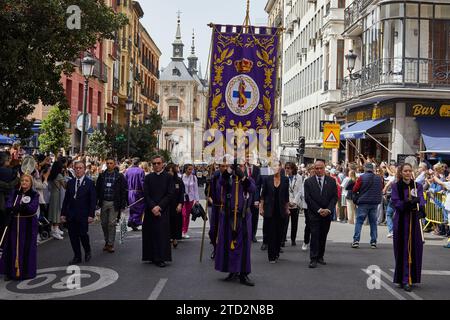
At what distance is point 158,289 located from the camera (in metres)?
8.27

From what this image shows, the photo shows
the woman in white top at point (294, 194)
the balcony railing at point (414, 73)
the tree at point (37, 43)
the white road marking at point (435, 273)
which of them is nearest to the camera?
the white road marking at point (435, 273)

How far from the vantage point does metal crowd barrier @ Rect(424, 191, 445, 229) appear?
1583 centimetres

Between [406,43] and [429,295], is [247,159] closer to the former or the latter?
[429,295]

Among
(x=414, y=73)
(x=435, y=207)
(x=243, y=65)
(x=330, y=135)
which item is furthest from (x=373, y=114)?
(x=243, y=65)

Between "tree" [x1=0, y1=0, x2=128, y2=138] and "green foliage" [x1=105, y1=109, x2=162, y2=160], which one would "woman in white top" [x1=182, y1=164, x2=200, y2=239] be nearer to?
"tree" [x1=0, y1=0, x2=128, y2=138]

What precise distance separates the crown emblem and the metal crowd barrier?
20.2ft

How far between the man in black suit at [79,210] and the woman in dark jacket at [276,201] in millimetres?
3054

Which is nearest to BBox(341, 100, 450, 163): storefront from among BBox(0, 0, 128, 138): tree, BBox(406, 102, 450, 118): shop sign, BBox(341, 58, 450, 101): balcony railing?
BBox(406, 102, 450, 118): shop sign

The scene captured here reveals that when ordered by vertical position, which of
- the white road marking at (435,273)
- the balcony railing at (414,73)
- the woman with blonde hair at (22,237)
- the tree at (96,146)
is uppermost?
the balcony railing at (414,73)

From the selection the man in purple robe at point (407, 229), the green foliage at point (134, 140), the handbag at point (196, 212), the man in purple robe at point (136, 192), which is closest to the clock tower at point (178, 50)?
the green foliage at point (134, 140)

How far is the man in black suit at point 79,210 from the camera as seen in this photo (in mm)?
10586

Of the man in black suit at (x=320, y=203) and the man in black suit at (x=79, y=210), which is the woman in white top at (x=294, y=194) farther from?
the man in black suit at (x=79, y=210)

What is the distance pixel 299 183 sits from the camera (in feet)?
44.8
